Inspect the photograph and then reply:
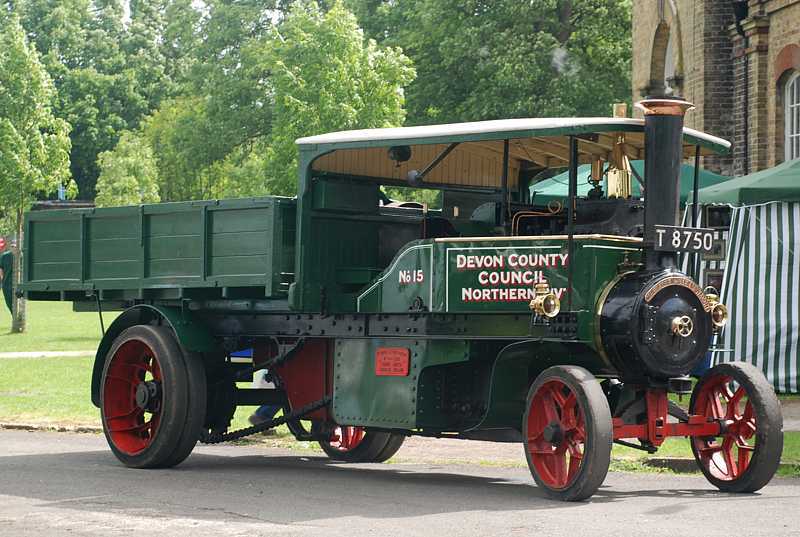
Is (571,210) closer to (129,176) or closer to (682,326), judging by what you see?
(682,326)

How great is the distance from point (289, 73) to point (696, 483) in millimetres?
28689

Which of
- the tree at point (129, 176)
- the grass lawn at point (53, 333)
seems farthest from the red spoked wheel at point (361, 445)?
the tree at point (129, 176)

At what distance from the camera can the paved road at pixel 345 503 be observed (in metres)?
8.97

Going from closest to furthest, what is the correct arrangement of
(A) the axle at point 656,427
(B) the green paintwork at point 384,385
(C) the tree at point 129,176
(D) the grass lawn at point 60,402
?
1. (A) the axle at point 656,427
2. (B) the green paintwork at point 384,385
3. (D) the grass lawn at point 60,402
4. (C) the tree at point 129,176

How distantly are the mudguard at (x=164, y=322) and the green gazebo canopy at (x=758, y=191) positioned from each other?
5.99 meters

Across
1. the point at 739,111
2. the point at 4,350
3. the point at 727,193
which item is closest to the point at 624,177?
the point at 727,193

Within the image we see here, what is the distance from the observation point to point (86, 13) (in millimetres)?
88750

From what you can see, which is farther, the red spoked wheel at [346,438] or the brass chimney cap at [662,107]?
the red spoked wheel at [346,438]

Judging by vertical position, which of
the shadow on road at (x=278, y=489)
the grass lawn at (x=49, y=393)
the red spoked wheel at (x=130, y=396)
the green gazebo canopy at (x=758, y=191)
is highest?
the green gazebo canopy at (x=758, y=191)

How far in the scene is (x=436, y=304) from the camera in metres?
11.0

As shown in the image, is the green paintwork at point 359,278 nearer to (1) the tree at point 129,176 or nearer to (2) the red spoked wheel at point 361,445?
(2) the red spoked wheel at point 361,445

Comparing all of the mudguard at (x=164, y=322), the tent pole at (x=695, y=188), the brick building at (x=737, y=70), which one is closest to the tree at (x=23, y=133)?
the brick building at (x=737, y=70)

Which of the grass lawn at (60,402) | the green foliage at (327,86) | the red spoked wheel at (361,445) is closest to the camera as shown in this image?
the grass lawn at (60,402)

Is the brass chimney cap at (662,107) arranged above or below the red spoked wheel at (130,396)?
above
